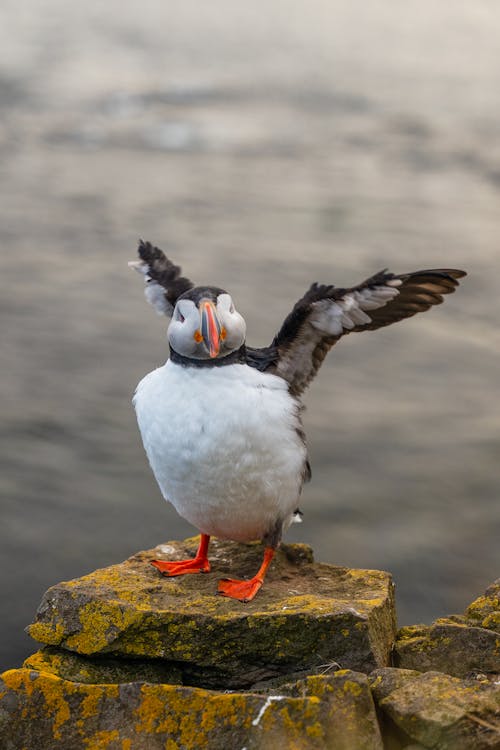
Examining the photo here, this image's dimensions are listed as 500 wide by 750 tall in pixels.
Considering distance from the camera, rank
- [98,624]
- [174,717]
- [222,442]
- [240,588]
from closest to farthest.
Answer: [174,717] → [98,624] → [222,442] → [240,588]

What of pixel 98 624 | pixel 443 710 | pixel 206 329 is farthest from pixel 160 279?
pixel 443 710

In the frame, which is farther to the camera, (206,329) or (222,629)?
(206,329)

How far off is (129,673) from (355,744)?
5.89 feet

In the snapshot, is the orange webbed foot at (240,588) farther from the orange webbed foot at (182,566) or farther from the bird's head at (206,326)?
the bird's head at (206,326)

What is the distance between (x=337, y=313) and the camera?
6.34 metres

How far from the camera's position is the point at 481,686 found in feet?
15.3

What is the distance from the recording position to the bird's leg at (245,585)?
6.14 meters

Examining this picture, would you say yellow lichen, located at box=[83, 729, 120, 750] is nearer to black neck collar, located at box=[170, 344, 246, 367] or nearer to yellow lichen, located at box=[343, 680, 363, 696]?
yellow lichen, located at box=[343, 680, 363, 696]

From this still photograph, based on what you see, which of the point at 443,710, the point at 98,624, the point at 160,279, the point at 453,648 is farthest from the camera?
the point at 160,279

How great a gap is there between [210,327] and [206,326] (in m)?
0.03

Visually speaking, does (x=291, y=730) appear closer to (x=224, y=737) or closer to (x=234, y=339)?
(x=224, y=737)

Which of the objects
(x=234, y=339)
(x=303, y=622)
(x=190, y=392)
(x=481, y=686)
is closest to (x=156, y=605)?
(x=303, y=622)

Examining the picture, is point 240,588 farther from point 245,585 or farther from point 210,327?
point 210,327

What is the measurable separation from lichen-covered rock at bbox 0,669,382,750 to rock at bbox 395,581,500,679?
46.3 inches
